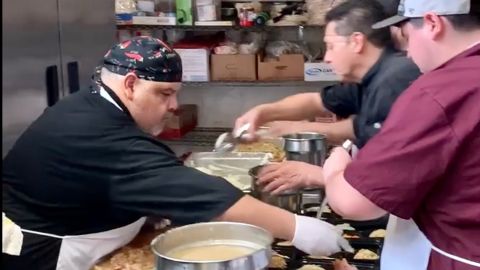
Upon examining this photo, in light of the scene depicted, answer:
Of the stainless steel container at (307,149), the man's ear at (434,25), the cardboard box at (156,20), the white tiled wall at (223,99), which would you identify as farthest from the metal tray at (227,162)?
the white tiled wall at (223,99)

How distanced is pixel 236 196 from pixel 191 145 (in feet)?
7.96

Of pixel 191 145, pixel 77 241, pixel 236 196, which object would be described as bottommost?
pixel 191 145

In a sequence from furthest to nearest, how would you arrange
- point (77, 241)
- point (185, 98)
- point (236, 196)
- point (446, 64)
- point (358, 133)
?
1. point (185, 98)
2. point (358, 133)
3. point (77, 241)
4. point (236, 196)
5. point (446, 64)

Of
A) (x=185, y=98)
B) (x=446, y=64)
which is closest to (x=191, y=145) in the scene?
(x=185, y=98)

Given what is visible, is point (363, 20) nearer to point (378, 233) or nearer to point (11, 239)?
point (378, 233)

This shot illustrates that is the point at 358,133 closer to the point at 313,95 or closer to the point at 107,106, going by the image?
the point at 313,95

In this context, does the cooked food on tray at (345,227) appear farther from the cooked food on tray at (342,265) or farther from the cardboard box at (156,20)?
the cardboard box at (156,20)

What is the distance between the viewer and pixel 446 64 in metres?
1.13

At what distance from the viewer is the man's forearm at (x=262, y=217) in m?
1.48

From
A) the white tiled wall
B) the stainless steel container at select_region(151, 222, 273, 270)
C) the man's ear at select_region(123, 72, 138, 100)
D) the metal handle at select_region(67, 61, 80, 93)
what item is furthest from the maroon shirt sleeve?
the white tiled wall

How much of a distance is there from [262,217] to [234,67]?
7.34 feet

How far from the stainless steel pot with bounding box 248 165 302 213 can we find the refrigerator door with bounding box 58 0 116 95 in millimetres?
1076

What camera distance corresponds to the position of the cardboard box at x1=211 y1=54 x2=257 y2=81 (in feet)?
12.0

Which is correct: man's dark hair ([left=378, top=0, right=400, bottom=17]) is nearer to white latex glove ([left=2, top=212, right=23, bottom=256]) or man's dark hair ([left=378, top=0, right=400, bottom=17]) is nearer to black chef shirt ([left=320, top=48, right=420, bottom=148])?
black chef shirt ([left=320, top=48, right=420, bottom=148])
